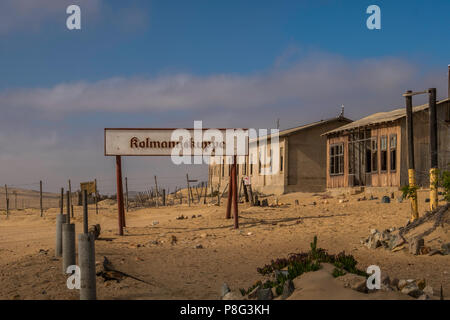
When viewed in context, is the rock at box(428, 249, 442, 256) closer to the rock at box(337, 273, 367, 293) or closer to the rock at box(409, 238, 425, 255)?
the rock at box(409, 238, 425, 255)

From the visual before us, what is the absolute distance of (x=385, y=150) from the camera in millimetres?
24547

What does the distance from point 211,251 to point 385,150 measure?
1407cm

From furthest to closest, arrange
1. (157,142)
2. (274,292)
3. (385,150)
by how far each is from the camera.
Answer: (385,150), (157,142), (274,292)

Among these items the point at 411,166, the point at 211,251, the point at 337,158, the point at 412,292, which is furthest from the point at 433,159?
the point at 337,158

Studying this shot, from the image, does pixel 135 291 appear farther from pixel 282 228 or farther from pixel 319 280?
pixel 282 228

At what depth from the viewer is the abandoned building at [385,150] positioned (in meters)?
23.4

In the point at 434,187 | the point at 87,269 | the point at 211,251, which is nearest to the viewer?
the point at 87,269

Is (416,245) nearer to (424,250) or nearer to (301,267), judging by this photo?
(424,250)

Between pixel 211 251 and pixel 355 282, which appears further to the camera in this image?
pixel 211 251

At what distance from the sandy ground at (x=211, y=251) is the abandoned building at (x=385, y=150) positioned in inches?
105

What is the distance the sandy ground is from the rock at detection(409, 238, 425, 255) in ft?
0.61

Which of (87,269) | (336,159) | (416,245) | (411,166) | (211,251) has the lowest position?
(211,251)

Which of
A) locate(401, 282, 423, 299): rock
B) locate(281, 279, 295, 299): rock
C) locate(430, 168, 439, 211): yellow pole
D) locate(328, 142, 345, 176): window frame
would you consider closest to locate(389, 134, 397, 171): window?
locate(328, 142, 345, 176): window frame
